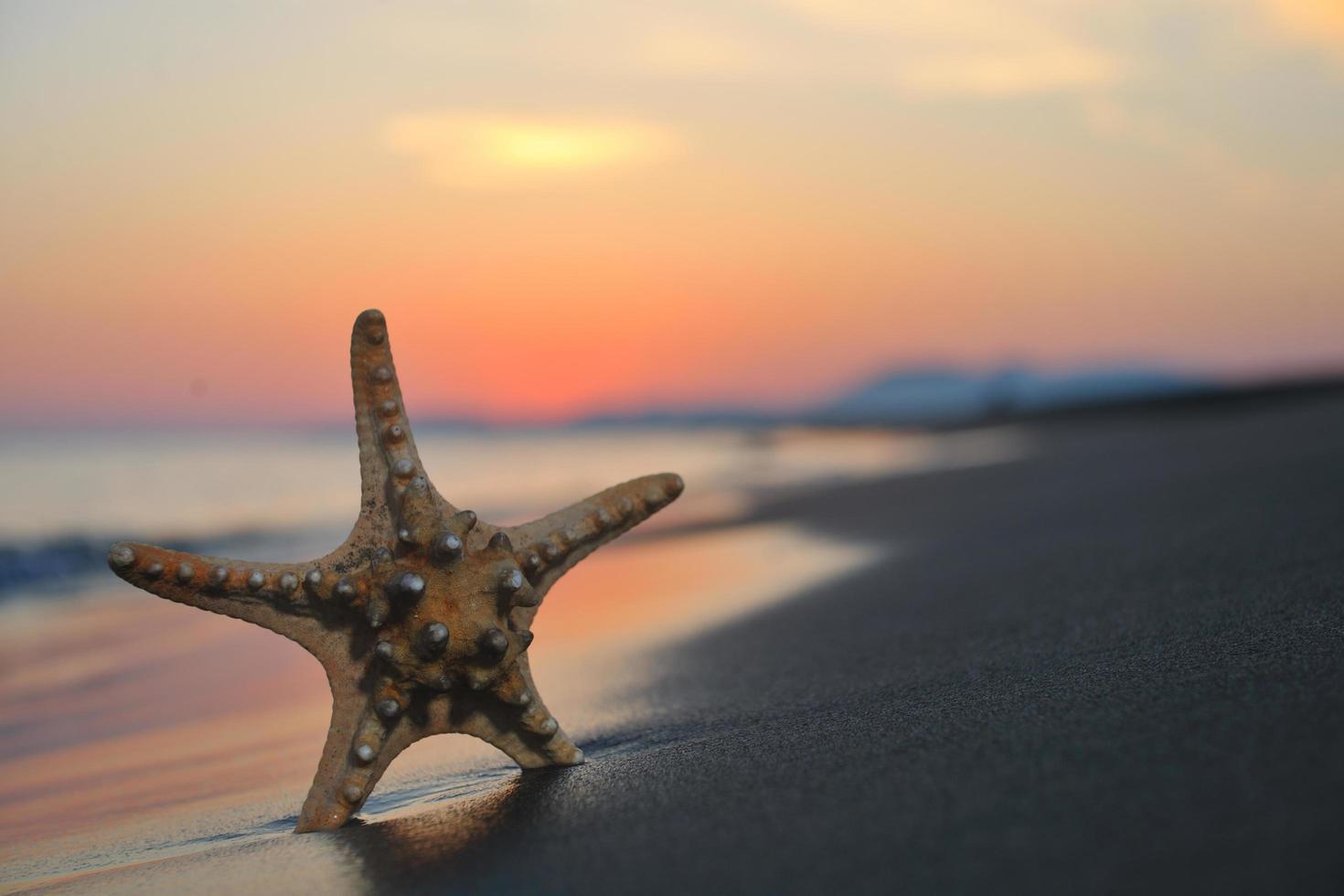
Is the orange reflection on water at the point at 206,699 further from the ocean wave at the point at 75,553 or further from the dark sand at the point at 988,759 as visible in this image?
the ocean wave at the point at 75,553

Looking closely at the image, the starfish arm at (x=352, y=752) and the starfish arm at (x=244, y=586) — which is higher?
the starfish arm at (x=244, y=586)

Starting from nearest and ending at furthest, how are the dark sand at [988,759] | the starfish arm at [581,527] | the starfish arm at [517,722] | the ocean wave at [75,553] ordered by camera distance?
the dark sand at [988,759], the starfish arm at [517,722], the starfish arm at [581,527], the ocean wave at [75,553]

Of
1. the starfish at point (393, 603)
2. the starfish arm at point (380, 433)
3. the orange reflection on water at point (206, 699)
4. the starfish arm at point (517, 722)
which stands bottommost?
the orange reflection on water at point (206, 699)

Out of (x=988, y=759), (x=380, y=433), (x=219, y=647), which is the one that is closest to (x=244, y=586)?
(x=380, y=433)

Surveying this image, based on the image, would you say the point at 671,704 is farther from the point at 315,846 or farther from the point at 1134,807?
the point at 1134,807

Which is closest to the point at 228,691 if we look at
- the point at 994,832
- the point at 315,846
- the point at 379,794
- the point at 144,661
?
the point at 144,661

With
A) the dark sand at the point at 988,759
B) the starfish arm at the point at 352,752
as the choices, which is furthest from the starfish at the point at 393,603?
the dark sand at the point at 988,759

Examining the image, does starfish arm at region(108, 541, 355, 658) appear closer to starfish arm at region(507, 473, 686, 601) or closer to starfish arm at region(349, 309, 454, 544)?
starfish arm at region(349, 309, 454, 544)
